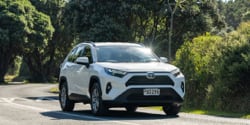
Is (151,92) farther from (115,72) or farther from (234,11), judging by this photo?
(234,11)

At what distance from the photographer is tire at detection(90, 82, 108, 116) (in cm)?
1401

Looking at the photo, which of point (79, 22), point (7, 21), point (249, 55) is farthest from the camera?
point (7, 21)

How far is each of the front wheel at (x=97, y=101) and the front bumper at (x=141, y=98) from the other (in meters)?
0.20

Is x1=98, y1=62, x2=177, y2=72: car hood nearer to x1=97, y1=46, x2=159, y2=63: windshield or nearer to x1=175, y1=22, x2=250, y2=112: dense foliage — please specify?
x1=97, y1=46, x2=159, y2=63: windshield

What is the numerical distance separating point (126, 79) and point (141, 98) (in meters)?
0.54

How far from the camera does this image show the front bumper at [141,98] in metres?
13.6

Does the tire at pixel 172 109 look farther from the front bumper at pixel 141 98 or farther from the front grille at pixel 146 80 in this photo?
the front grille at pixel 146 80

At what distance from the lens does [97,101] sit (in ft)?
46.9

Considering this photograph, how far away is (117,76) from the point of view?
1367 centimetres

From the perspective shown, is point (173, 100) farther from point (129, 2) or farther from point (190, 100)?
point (129, 2)

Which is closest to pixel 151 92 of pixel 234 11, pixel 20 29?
pixel 20 29

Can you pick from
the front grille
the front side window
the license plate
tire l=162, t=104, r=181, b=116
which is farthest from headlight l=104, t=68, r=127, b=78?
tire l=162, t=104, r=181, b=116

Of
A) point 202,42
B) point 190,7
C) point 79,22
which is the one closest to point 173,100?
point 202,42

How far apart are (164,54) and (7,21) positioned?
2084 centimetres
